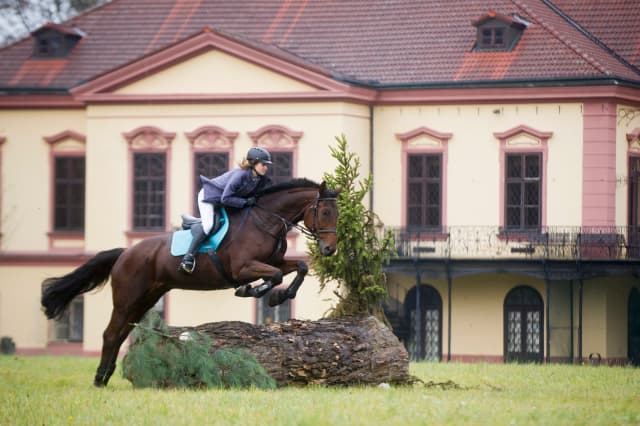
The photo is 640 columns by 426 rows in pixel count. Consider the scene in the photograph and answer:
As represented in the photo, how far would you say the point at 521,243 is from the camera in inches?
1342

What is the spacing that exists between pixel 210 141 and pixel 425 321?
6808mm

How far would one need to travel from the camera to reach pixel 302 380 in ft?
54.5

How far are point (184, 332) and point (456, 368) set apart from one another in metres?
6.70

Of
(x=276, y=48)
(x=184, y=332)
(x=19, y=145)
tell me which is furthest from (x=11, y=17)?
(x=184, y=332)

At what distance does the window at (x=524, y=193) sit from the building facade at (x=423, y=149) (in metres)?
0.05

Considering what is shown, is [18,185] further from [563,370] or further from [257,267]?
[257,267]

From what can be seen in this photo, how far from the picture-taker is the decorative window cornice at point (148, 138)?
118 feet

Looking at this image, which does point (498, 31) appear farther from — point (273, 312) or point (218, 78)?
point (273, 312)

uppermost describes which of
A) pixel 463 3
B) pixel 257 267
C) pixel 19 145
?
pixel 463 3

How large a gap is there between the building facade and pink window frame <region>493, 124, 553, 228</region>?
4 cm

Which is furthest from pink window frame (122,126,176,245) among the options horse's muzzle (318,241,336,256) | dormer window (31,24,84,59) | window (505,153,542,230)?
horse's muzzle (318,241,336,256)

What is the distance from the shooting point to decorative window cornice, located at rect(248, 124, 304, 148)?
34906 millimetres

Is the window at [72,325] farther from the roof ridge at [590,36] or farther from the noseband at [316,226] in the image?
the noseband at [316,226]

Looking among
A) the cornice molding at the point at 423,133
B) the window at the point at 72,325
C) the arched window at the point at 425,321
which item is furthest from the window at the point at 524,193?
the window at the point at 72,325
